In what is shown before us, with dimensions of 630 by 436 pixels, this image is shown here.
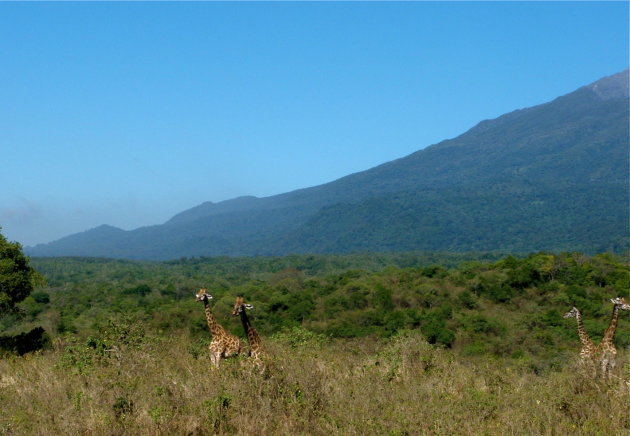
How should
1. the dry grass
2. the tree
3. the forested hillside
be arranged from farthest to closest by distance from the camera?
the forested hillside < the tree < the dry grass

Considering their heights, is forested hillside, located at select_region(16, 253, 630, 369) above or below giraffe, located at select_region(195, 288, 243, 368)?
below

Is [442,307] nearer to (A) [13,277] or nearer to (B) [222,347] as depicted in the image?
(A) [13,277]

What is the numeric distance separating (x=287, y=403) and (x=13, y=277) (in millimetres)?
14369

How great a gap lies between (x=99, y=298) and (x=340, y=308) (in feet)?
70.7

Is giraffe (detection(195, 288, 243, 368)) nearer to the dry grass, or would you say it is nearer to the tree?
the dry grass

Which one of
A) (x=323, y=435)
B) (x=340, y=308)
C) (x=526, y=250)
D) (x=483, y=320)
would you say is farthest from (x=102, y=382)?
(x=526, y=250)

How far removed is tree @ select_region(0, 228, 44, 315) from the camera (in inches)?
827

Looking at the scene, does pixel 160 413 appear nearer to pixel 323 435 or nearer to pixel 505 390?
pixel 323 435

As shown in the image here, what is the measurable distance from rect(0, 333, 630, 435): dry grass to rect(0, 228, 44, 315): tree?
10545mm

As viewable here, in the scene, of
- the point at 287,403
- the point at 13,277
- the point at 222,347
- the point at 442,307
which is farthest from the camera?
the point at 442,307

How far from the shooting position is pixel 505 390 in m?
10.7

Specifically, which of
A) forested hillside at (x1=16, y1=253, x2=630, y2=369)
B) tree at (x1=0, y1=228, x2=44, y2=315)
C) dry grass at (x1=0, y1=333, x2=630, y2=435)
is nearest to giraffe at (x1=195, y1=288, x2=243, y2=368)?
dry grass at (x1=0, y1=333, x2=630, y2=435)

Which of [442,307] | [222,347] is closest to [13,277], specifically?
[222,347]

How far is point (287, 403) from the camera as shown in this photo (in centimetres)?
916
